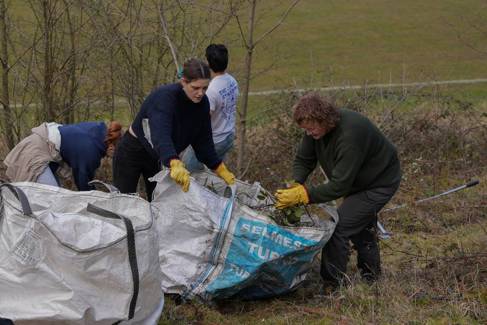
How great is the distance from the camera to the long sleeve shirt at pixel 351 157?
4.24 m

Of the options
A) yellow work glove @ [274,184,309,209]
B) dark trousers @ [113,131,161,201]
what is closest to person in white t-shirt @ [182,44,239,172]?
dark trousers @ [113,131,161,201]

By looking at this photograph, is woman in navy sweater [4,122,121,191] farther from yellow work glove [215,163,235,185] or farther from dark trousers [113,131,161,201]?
yellow work glove [215,163,235,185]

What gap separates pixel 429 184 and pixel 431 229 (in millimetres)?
1431

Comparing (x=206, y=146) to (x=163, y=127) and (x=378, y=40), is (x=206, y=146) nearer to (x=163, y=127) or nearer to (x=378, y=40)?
(x=163, y=127)

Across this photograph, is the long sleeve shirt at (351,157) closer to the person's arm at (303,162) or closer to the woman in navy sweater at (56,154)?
the person's arm at (303,162)

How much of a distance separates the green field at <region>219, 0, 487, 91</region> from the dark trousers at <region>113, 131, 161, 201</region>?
9054 millimetres

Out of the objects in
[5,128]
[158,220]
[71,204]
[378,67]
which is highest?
[71,204]

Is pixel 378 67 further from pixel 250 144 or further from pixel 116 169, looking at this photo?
pixel 116 169

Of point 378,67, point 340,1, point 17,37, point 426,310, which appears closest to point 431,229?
point 426,310

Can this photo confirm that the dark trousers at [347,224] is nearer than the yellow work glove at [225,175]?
Yes

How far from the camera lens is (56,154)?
4406 mm

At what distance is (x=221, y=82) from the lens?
17.8ft

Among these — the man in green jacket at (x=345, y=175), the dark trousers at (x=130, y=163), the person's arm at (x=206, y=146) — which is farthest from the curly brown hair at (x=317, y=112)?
the dark trousers at (x=130, y=163)

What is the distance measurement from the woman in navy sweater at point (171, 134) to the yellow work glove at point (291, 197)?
0.50m
